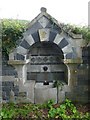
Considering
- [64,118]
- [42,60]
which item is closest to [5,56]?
[42,60]

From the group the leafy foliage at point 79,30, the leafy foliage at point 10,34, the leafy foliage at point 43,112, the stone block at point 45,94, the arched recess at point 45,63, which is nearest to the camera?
the leafy foliage at point 43,112

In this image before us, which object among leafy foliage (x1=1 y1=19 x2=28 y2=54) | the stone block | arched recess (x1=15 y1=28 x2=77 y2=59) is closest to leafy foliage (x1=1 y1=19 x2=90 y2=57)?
leafy foliage (x1=1 y1=19 x2=28 y2=54)

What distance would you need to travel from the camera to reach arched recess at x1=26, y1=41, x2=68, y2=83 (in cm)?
852

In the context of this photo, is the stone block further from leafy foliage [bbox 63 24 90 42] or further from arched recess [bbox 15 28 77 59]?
leafy foliage [bbox 63 24 90 42]

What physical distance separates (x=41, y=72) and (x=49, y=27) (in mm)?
1471

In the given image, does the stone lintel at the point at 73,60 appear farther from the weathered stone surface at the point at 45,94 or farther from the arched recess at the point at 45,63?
the weathered stone surface at the point at 45,94

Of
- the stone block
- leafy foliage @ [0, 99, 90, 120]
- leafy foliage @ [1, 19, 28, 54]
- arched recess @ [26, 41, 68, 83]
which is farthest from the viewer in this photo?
arched recess @ [26, 41, 68, 83]

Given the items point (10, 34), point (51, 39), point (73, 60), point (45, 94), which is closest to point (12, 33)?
point (10, 34)

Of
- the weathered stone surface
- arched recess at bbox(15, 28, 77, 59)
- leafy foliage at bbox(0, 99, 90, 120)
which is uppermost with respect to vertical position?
arched recess at bbox(15, 28, 77, 59)

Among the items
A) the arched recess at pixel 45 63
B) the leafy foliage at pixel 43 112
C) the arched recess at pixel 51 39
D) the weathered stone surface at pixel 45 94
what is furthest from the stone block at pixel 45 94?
the arched recess at pixel 51 39

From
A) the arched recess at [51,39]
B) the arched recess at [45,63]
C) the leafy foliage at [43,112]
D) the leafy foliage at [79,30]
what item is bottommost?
the leafy foliage at [43,112]

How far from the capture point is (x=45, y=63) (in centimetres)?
855

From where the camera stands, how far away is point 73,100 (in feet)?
26.9

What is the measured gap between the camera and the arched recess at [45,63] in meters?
8.52
